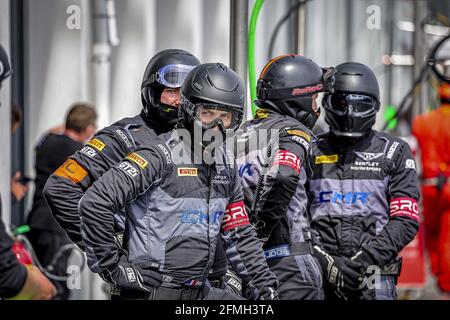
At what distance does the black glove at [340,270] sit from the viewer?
584 cm

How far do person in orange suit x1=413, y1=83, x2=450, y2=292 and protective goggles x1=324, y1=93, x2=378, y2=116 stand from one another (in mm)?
4042

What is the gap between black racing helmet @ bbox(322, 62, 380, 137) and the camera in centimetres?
609

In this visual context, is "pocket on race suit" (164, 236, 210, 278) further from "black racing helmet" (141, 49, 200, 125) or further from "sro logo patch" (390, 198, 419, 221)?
"sro logo patch" (390, 198, 419, 221)

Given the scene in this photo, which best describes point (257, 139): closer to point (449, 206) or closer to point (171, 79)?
point (171, 79)

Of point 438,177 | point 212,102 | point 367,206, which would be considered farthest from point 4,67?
point 438,177

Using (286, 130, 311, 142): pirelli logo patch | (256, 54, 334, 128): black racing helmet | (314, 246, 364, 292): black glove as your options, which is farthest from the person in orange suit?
(286, 130, 311, 142): pirelli logo patch

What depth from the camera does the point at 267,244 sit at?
18.4 feet

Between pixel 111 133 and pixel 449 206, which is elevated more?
pixel 111 133

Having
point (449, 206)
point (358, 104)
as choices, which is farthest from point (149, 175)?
point (449, 206)

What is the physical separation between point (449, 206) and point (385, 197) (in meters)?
4.12

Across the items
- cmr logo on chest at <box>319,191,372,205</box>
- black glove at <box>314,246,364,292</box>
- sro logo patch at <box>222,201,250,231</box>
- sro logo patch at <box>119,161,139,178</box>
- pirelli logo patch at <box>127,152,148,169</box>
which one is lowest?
black glove at <box>314,246,364,292</box>

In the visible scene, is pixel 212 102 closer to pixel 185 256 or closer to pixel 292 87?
pixel 185 256

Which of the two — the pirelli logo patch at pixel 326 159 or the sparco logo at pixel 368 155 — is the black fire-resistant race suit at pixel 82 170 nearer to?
the pirelli logo patch at pixel 326 159

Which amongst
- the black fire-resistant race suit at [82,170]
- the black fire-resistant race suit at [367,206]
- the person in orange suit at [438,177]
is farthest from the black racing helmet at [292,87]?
the person in orange suit at [438,177]
